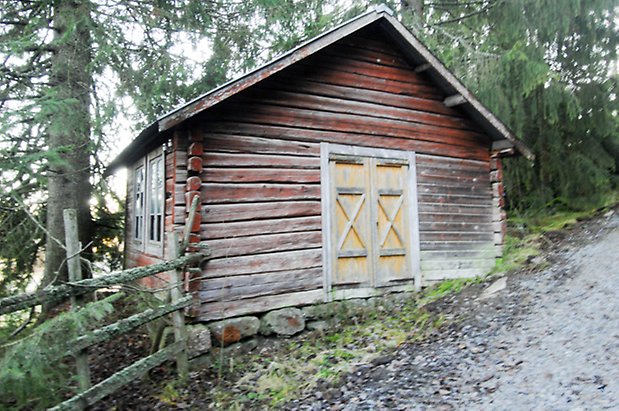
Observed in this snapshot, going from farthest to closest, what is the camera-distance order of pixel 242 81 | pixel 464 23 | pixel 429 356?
pixel 464 23 < pixel 242 81 < pixel 429 356

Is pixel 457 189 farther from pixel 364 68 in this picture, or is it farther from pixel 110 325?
pixel 110 325

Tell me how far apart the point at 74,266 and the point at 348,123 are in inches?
210

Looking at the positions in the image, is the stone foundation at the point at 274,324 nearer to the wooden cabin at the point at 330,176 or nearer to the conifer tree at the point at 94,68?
the wooden cabin at the point at 330,176

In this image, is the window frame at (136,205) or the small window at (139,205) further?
the small window at (139,205)

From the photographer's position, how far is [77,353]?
4457 millimetres

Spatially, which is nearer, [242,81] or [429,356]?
[429,356]

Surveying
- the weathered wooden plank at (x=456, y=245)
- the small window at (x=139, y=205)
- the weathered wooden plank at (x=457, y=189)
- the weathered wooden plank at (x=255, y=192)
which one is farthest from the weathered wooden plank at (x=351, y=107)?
the small window at (x=139, y=205)

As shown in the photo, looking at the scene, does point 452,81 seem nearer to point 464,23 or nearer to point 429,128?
point 429,128

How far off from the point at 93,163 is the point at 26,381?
8049 millimetres

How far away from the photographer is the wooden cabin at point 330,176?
6953mm

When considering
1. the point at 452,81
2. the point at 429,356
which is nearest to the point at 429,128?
the point at 452,81

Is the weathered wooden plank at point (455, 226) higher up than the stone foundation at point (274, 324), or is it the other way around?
the weathered wooden plank at point (455, 226)

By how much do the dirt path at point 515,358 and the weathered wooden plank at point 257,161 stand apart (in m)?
3.40

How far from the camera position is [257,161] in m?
7.39
